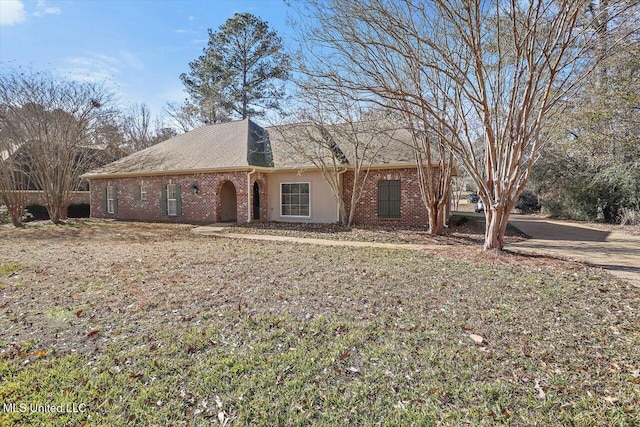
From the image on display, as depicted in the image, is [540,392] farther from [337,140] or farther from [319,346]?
[337,140]

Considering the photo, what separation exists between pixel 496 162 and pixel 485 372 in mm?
5912

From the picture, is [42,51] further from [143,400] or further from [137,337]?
[143,400]

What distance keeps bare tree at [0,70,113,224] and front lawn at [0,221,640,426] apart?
35.4ft

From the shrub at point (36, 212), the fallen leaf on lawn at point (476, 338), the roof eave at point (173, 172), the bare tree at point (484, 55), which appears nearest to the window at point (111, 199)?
the roof eave at point (173, 172)

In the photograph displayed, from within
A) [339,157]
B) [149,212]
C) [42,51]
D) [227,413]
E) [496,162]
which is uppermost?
[42,51]

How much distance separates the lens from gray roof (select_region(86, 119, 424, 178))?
496 inches

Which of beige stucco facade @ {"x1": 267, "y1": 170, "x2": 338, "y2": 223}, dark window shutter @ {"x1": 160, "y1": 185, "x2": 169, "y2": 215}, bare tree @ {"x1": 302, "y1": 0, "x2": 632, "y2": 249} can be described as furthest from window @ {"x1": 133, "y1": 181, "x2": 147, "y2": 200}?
bare tree @ {"x1": 302, "y1": 0, "x2": 632, "y2": 249}

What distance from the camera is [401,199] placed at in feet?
42.4

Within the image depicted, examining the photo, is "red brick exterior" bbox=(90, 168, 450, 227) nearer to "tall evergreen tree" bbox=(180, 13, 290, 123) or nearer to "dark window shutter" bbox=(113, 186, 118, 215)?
"dark window shutter" bbox=(113, 186, 118, 215)

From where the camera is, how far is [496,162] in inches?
300

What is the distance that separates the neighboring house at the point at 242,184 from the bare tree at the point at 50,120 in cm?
265

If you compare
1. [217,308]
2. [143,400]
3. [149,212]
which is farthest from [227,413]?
[149,212]

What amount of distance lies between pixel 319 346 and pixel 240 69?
84.6 feet

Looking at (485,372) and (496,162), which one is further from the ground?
(496,162)
